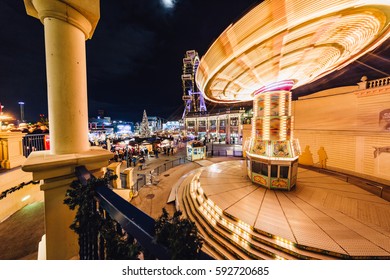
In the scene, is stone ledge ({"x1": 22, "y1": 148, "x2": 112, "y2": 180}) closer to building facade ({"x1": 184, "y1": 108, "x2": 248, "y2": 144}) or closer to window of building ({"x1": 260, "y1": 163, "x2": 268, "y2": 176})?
window of building ({"x1": 260, "y1": 163, "x2": 268, "y2": 176})

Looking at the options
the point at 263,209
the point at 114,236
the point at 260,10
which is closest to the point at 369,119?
the point at 263,209

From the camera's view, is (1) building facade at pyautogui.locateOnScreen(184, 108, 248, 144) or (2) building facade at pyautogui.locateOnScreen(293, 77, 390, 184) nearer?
(2) building facade at pyautogui.locateOnScreen(293, 77, 390, 184)

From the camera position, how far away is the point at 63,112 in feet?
6.20

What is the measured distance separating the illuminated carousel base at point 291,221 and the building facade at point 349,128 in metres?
4.42

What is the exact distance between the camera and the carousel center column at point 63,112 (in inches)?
69.4

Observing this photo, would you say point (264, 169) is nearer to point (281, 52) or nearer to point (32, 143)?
point (281, 52)

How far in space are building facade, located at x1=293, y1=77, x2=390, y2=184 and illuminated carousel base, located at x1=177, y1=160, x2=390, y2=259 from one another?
4420 mm

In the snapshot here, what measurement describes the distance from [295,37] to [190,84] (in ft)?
190

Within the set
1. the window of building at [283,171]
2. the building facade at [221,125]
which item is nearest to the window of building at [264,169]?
the window of building at [283,171]

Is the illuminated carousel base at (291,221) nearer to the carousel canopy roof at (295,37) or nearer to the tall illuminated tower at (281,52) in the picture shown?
the tall illuminated tower at (281,52)

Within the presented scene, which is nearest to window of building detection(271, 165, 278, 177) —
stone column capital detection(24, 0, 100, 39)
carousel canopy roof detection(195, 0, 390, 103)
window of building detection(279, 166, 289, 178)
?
window of building detection(279, 166, 289, 178)

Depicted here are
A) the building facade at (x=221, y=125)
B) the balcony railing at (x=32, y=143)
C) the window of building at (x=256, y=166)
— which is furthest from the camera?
the building facade at (x=221, y=125)

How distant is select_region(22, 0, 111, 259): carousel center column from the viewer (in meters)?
1.76

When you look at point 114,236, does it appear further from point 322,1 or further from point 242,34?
point 322,1
